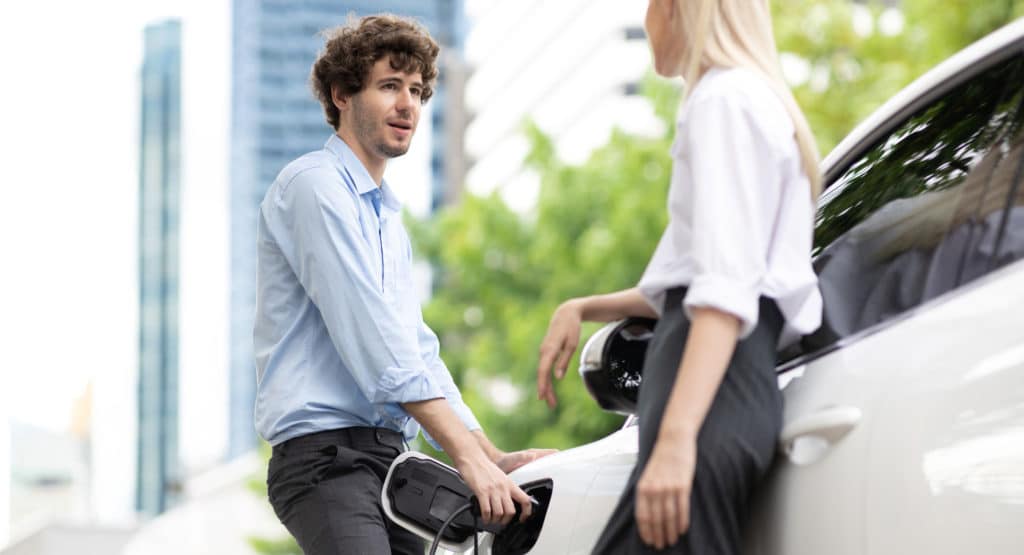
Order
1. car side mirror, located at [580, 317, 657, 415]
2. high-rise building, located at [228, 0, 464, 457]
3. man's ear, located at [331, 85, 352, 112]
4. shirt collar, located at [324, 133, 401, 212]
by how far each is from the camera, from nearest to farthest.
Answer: car side mirror, located at [580, 317, 657, 415], shirt collar, located at [324, 133, 401, 212], man's ear, located at [331, 85, 352, 112], high-rise building, located at [228, 0, 464, 457]

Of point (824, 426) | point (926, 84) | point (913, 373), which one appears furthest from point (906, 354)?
point (926, 84)

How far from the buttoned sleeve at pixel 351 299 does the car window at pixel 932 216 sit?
0.75 metres

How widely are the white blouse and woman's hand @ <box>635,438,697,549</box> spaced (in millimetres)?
174

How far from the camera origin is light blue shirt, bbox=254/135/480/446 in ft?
8.38

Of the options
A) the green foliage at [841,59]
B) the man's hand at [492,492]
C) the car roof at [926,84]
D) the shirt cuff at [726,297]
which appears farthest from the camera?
the green foliage at [841,59]

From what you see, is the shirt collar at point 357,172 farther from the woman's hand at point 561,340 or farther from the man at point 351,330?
the woman's hand at point 561,340

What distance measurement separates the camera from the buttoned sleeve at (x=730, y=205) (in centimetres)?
182

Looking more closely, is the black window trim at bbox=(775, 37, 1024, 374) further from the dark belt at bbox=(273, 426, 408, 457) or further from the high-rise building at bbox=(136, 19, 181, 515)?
the high-rise building at bbox=(136, 19, 181, 515)

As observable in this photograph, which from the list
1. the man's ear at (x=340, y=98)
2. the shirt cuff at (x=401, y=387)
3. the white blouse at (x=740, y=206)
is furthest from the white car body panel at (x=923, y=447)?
the man's ear at (x=340, y=98)

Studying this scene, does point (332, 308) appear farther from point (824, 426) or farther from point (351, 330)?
point (824, 426)

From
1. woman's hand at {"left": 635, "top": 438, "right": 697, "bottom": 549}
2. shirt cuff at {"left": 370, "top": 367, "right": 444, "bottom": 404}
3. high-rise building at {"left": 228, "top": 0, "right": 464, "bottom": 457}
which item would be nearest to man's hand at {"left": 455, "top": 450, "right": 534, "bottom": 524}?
shirt cuff at {"left": 370, "top": 367, "right": 444, "bottom": 404}

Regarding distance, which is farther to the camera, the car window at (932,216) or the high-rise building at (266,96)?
the high-rise building at (266,96)

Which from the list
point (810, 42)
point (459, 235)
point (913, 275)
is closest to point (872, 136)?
point (913, 275)

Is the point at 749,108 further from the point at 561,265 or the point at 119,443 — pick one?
the point at 119,443
